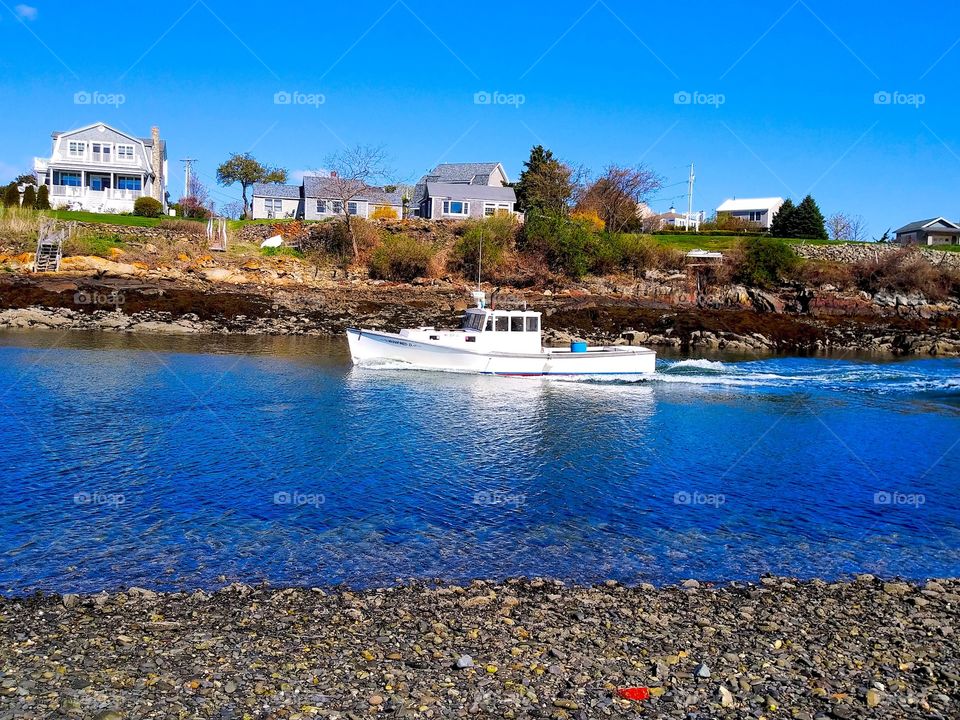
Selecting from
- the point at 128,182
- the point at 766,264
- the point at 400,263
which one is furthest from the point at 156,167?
the point at 766,264

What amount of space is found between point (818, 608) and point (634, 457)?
377 inches

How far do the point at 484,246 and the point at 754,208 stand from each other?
7178cm

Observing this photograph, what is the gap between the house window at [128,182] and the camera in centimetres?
7569

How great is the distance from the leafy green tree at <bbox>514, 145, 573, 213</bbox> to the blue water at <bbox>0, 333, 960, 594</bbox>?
5414 cm

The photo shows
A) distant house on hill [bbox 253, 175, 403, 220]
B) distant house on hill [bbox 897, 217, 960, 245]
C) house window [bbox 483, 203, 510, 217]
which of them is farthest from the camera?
distant house on hill [bbox 897, 217, 960, 245]

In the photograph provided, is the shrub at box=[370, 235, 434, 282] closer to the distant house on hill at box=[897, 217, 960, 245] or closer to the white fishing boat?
the white fishing boat

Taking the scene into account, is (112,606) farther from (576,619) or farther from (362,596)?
(576,619)

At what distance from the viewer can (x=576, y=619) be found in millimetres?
10102

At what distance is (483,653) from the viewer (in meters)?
9.01

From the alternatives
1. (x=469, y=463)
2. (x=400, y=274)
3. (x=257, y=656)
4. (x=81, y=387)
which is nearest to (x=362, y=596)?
(x=257, y=656)

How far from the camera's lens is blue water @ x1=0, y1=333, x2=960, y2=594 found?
40.8 ft

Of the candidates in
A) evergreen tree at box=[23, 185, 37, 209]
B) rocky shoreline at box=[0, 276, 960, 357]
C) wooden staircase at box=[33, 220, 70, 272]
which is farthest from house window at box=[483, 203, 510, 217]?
evergreen tree at box=[23, 185, 37, 209]

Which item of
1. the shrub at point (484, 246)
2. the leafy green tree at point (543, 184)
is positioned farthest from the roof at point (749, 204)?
the shrub at point (484, 246)

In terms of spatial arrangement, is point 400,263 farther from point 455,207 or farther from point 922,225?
point 922,225
